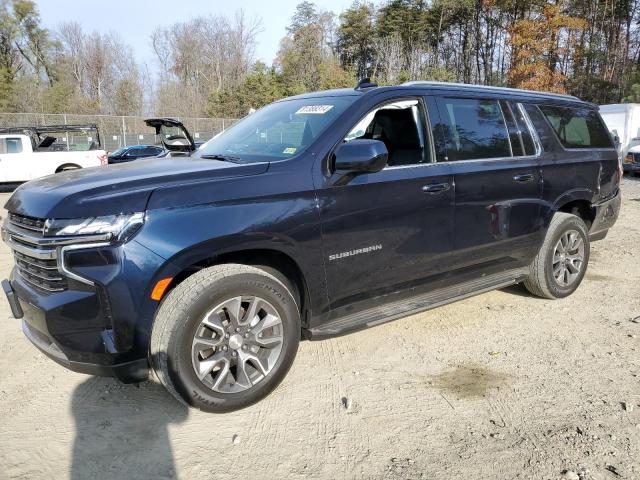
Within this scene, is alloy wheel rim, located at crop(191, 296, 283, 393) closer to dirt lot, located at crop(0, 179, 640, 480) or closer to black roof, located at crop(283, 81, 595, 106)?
dirt lot, located at crop(0, 179, 640, 480)

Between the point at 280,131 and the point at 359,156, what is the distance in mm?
827

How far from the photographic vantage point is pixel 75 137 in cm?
1656

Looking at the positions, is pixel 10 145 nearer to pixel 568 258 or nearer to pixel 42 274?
pixel 42 274

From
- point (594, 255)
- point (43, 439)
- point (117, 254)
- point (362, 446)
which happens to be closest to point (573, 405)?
point (362, 446)

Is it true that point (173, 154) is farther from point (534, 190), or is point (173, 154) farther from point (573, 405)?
point (573, 405)

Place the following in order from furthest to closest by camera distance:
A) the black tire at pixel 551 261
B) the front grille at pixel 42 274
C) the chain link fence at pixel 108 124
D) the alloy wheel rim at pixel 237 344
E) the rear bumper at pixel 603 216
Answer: the chain link fence at pixel 108 124 → the rear bumper at pixel 603 216 → the black tire at pixel 551 261 → the alloy wheel rim at pixel 237 344 → the front grille at pixel 42 274

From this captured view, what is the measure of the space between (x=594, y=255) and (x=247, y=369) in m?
5.38

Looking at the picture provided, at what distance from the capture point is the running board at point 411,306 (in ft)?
10.7

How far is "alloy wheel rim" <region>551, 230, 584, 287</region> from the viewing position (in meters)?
4.68

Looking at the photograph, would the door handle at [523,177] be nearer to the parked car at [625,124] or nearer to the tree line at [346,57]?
the parked car at [625,124]

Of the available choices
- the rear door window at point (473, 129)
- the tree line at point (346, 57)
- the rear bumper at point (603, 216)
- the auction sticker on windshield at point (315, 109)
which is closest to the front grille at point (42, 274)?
the auction sticker on windshield at point (315, 109)

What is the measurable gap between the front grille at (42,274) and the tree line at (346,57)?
34.4m

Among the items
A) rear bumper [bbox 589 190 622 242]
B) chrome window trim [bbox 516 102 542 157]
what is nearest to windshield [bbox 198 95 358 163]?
chrome window trim [bbox 516 102 542 157]

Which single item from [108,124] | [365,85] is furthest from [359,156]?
[108,124]
